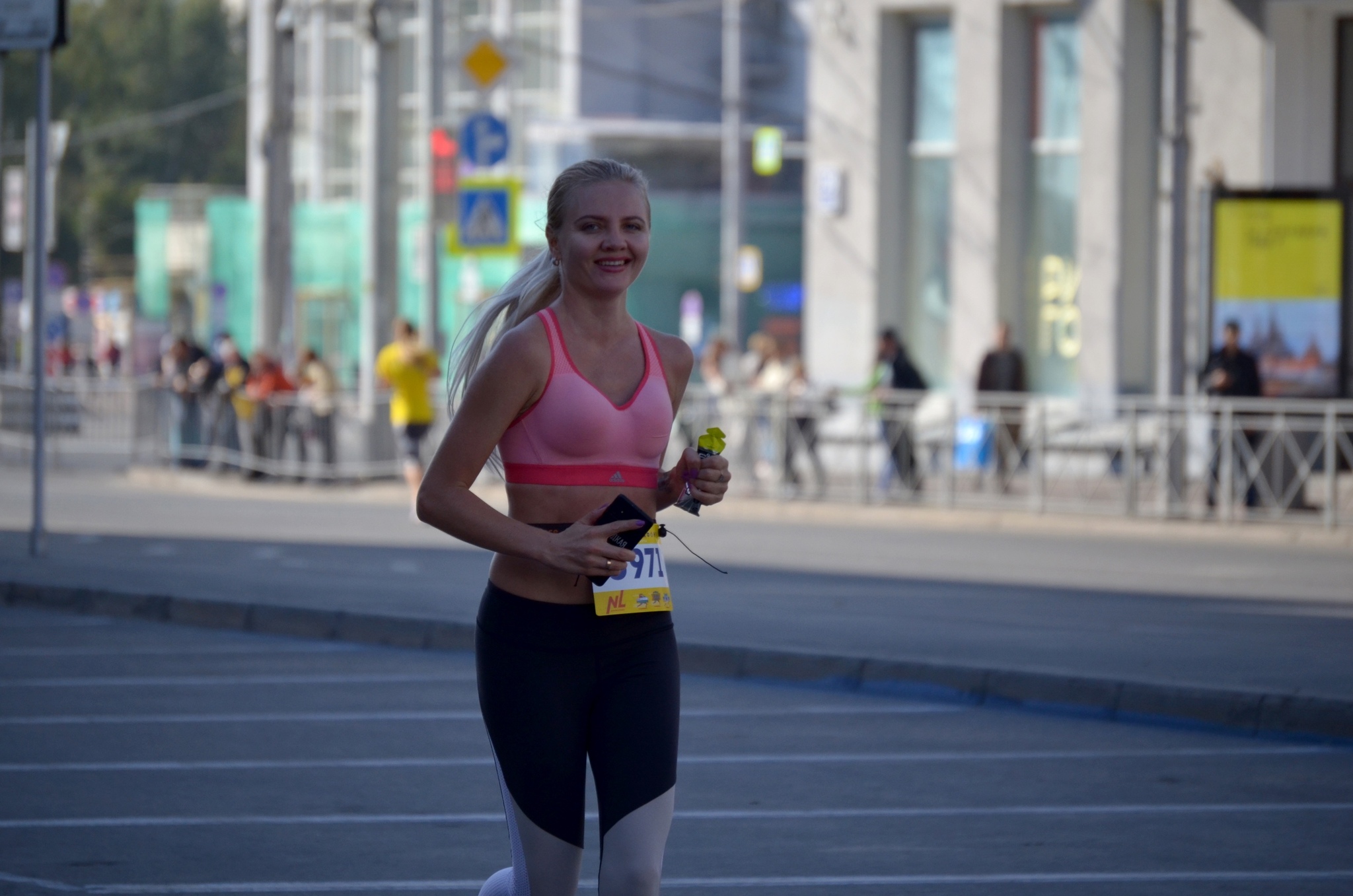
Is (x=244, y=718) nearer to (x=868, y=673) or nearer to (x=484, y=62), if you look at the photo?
(x=868, y=673)

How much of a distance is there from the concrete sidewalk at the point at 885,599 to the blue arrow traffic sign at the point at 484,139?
429 cm

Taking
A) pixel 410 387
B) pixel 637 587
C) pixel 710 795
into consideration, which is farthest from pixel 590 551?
pixel 410 387

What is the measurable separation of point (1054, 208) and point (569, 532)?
22.9m

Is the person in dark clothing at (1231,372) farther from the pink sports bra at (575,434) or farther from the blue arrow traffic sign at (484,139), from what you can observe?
the pink sports bra at (575,434)

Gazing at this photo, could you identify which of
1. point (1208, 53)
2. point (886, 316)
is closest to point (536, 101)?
point (886, 316)

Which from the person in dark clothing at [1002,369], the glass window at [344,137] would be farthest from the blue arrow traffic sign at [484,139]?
the glass window at [344,137]

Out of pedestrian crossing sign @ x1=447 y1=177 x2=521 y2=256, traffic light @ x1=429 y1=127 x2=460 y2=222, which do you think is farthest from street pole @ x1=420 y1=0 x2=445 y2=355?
pedestrian crossing sign @ x1=447 y1=177 x2=521 y2=256

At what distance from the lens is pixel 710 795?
295 inches

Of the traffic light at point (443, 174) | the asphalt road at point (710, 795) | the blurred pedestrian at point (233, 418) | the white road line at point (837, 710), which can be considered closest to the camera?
the asphalt road at point (710, 795)

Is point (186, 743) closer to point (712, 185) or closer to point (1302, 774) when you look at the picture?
point (1302, 774)

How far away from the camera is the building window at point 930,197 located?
87.8 ft

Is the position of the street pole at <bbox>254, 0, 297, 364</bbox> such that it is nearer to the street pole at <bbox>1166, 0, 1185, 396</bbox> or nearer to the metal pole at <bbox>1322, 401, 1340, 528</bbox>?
the street pole at <bbox>1166, 0, 1185, 396</bbox>

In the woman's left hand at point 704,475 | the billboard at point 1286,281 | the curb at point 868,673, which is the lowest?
the curb at point 868,673

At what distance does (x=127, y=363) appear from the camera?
61.6 metres
